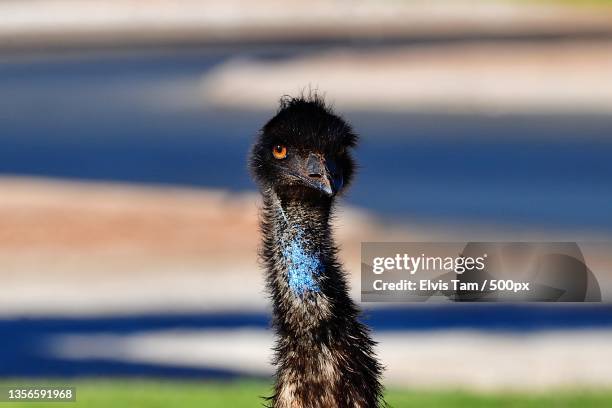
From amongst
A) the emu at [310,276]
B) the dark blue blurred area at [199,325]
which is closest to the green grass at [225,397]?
the dark blue blurred area at [199,325]

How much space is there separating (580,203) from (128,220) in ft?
5.03

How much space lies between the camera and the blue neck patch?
5.38 feet

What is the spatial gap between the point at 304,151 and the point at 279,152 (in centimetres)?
5

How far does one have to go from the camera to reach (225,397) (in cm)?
303

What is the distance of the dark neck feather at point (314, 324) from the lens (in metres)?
1.62

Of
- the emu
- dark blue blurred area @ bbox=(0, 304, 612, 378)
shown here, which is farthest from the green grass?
the emu

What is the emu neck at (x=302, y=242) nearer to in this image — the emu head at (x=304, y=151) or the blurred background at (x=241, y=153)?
the emu head at (x=304, y=151)

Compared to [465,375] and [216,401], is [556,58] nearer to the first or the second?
[465,375]

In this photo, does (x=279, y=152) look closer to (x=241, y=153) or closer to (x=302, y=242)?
(x=302, y=242)

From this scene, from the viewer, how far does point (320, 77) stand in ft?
13.2

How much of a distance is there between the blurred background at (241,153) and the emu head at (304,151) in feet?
6.17
